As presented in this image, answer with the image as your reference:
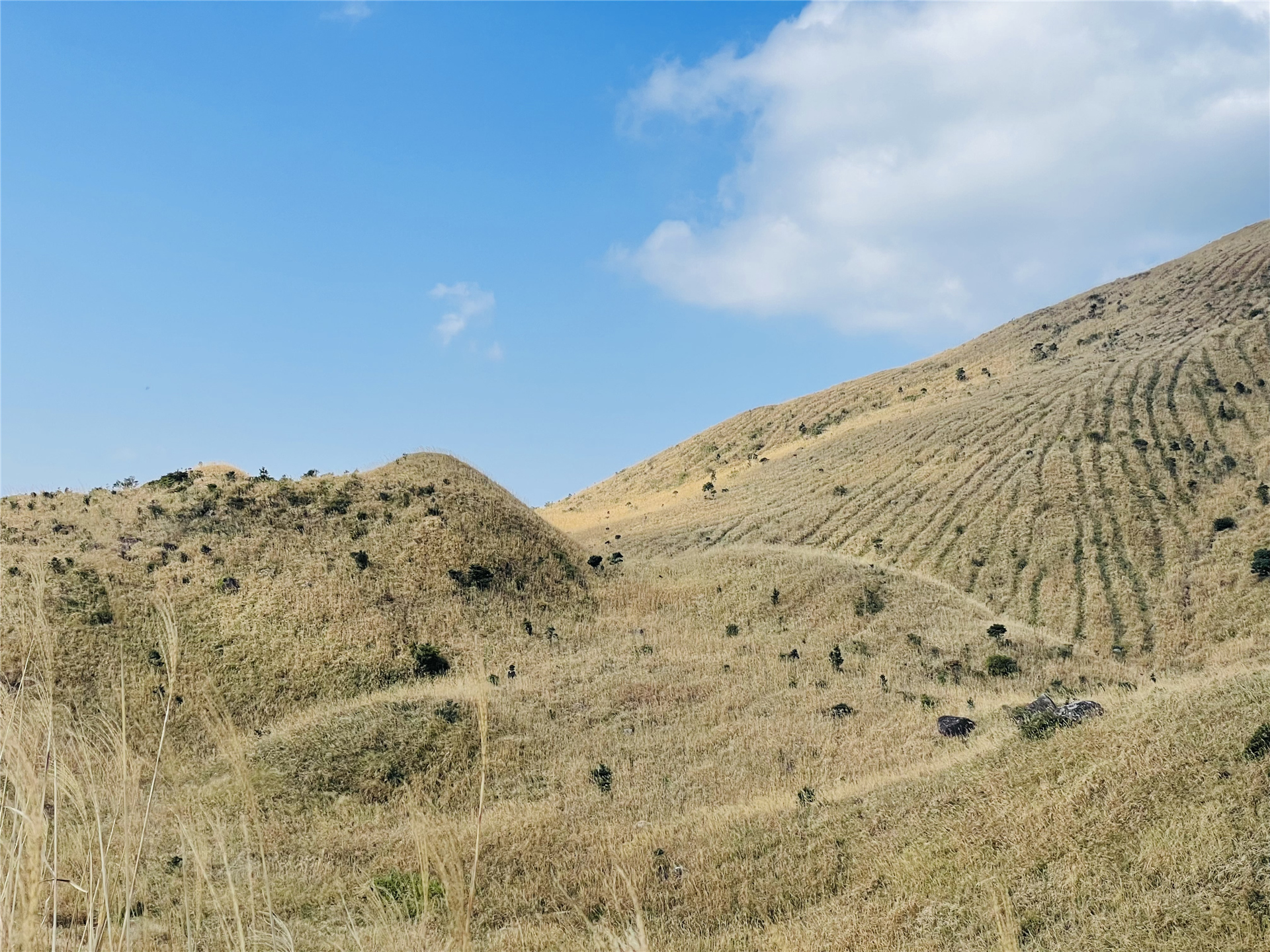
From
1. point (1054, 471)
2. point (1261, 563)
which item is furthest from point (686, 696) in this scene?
point (1054, 471)

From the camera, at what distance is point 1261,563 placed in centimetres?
5709

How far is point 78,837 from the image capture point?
4980 mm

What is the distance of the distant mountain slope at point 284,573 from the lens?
138 ft

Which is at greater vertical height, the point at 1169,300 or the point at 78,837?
the point at 1169,300

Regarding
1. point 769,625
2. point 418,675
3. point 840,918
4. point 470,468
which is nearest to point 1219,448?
point 769,625

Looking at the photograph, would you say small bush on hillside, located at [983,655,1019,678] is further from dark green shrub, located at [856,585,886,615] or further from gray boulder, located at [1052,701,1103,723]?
gray boulder, located at [1052,701,1103,723]

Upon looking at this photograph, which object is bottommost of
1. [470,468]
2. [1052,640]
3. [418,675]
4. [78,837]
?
[1052,640]

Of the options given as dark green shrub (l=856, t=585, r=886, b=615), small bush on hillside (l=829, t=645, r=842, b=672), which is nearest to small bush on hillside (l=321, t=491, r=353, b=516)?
small bush on hillside (l=829, t=645, r=842, b=672)

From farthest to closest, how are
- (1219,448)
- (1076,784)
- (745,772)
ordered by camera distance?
(1219,448)
(745,772)
(1076,784)

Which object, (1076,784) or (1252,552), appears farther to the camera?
(1252,552)

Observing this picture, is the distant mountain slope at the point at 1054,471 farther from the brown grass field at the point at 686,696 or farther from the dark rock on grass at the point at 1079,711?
the dark rock on grass at the point at 1079,711

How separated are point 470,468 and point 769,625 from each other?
32936 millimetres

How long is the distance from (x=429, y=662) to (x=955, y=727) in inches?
1046

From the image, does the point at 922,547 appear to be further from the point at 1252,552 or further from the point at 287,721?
the point at 287,721
